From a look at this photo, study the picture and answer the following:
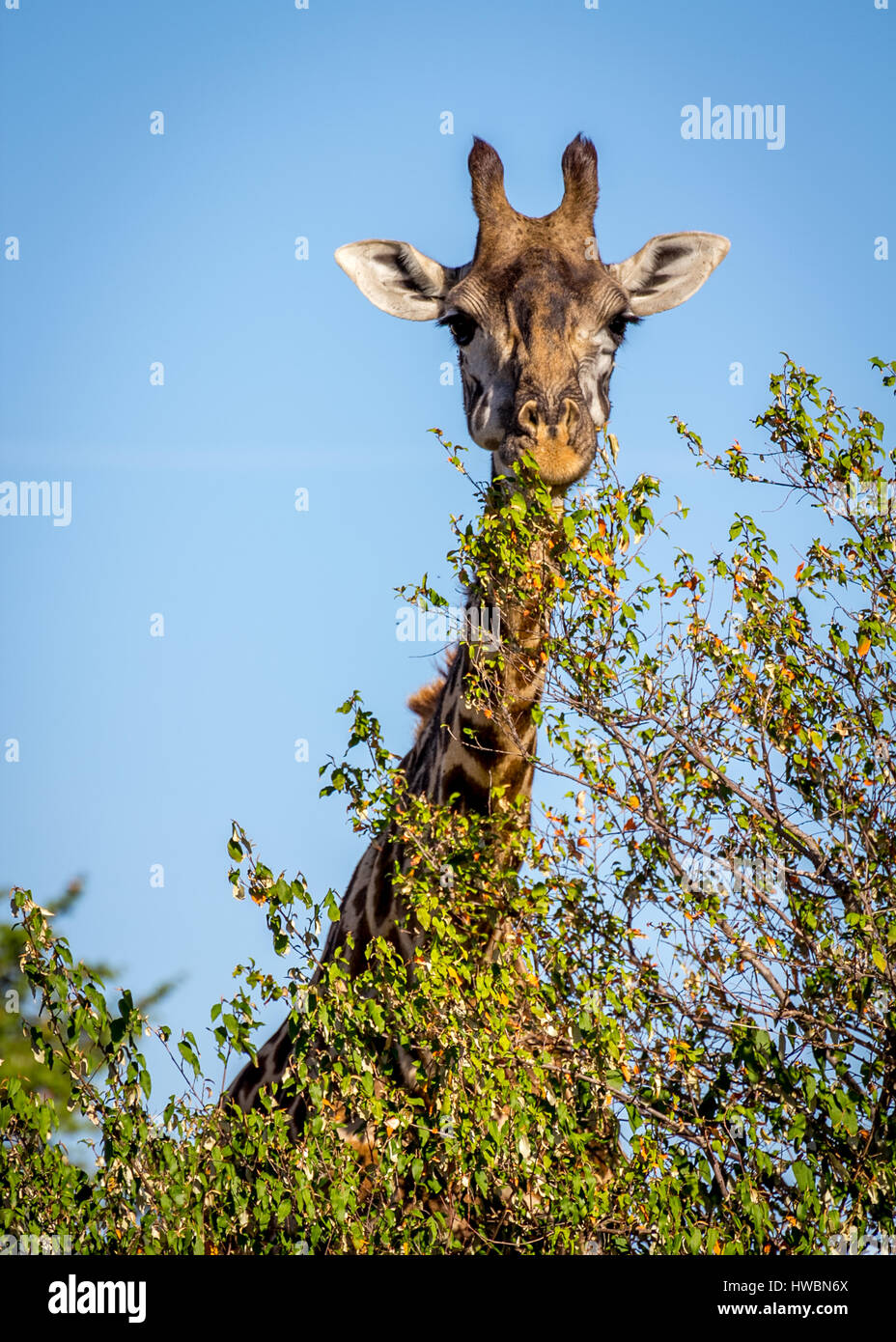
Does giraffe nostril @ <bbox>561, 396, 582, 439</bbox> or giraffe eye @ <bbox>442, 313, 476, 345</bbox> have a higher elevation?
giraffe eye @ <bbox>442, 313, 476, 345</bbox>

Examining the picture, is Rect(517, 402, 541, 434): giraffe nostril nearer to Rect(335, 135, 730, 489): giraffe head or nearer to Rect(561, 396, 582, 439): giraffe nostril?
Rect(335, 135, 730, 489): giraffe head

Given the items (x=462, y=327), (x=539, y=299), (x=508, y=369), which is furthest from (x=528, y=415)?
(x=462, y=327)

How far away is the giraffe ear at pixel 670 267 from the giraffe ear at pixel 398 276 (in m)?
1.06

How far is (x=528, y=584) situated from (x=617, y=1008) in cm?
181

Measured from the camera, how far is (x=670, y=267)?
9.39 m

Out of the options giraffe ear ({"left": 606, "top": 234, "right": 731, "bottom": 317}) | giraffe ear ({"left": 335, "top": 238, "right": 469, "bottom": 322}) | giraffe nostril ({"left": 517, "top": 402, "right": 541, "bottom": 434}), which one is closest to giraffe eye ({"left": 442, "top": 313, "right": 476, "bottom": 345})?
giraffe ear ({"left": 335, "top": 238, "right": 469, "bottom": 322})

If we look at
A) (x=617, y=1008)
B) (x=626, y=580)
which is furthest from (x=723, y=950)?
(x=626, y=580)

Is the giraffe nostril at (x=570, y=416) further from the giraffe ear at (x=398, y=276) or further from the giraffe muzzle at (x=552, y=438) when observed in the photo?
the giraffe ear at (x=398, y=276)

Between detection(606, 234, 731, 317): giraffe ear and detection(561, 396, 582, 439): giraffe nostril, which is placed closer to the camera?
detection(561, 396, 582, 439): giraffe nostril

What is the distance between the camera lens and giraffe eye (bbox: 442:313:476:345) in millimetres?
8514

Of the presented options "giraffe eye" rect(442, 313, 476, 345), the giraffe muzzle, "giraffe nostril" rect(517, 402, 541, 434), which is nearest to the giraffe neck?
the giraffe muzzle

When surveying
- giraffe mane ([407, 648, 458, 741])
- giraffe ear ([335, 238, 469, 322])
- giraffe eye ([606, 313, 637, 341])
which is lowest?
giraffe mane ([407, 648, 458, 741])

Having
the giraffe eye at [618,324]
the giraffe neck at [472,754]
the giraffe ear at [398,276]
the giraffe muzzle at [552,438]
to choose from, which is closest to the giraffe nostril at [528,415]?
the giraffe muzzle at [552,438]

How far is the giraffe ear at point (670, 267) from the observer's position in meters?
9.27
